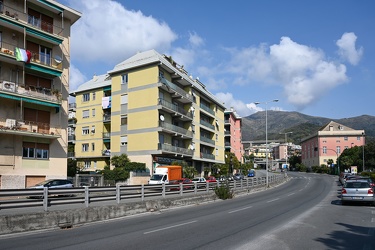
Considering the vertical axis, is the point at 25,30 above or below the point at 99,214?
above

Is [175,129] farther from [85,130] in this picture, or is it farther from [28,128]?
[28,128]

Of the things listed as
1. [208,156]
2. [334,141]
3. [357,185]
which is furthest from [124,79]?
[334,141]

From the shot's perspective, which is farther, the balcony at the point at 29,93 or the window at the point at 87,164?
the window at the point at 87,164

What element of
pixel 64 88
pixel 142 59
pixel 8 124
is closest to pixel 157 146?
pixel 142 59

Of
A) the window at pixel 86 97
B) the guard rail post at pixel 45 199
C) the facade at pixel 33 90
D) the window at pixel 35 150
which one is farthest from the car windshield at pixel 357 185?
the window at pixel 86 97

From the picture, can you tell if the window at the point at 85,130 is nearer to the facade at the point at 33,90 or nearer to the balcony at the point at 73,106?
the balcony at the point at 73,106

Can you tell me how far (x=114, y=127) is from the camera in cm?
5162

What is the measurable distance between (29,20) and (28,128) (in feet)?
31.2

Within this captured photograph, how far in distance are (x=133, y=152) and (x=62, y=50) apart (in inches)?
731

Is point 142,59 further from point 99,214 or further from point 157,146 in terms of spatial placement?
point 99,214

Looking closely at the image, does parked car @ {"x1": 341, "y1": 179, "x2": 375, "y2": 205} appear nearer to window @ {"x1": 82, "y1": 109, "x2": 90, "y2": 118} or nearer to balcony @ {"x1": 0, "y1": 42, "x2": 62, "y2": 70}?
balcony @ {"x1": 0, "y1": 42, "x2": 62, "y2": 70}

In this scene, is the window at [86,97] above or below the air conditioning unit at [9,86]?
above

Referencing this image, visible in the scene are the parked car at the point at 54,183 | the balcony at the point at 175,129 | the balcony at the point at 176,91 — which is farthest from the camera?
the balcony at the point at 176,91

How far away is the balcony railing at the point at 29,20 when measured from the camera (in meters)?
29.3
